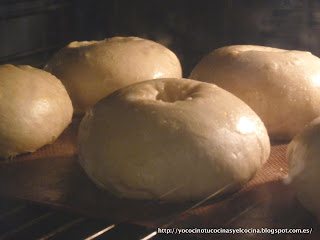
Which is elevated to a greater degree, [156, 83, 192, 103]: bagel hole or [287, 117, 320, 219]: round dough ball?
[156, 83, 192, 103]: bagel hole

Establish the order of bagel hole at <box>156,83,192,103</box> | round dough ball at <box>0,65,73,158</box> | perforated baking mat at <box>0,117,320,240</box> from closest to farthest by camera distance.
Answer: perforated baking mat at <box>0,117,320,240</box> → bagel hole at <box>156,83,192,103</box> → round dough ball at <box>0,65,73,158</box>

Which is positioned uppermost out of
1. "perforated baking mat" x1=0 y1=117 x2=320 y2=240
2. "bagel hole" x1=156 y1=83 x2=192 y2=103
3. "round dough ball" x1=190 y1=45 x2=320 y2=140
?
"bagel hole" x1=156 y1=83 x2=192 y2=103

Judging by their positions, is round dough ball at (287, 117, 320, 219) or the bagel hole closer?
round dough ball at (287, 117, 320, 219)

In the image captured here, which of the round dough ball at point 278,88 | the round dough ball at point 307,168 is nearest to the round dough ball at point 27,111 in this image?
the round dough ball at point 278,88

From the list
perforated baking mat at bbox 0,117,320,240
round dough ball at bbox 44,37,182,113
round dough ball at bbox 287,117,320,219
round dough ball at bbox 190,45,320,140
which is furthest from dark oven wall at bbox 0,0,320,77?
round dough ball at bbox 287,117,320,219

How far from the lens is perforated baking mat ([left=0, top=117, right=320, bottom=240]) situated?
999mm

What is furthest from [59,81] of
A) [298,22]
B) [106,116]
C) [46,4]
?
[298,22]

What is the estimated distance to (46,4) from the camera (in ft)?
5.20

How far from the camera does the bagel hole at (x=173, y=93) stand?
1.19 metres

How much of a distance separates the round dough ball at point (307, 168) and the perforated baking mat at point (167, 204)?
31mm

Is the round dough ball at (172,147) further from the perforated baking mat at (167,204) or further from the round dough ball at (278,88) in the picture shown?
the round dough ball at (278,88)

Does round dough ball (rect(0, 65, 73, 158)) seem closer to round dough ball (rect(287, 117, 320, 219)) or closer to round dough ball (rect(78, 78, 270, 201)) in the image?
round dough ball (rect(78, 78, 270, 201))

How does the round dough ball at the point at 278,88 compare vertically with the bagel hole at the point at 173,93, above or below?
below

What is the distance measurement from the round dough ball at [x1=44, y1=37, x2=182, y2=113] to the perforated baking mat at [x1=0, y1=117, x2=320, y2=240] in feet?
0.96
